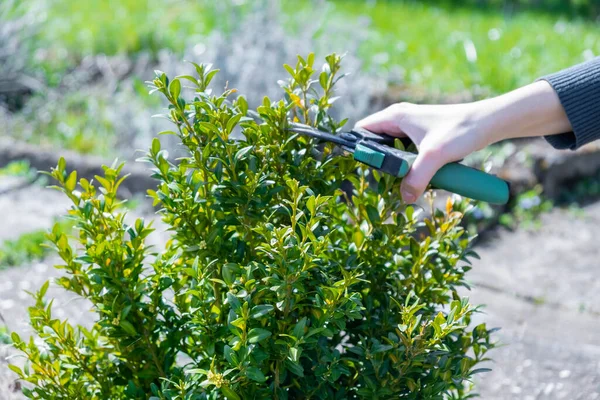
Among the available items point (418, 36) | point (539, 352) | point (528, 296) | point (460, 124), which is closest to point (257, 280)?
point (460, 124)

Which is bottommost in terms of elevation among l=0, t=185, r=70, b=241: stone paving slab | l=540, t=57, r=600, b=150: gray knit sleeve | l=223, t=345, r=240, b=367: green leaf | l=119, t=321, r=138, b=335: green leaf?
l=540, t=57, r=600, b=150: gray knit sleeve

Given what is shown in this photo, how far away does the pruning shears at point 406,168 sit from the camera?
1.49 metres

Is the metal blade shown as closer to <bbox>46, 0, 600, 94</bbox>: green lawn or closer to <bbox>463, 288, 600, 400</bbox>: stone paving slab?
<bbox>463, 288, 600, 400</bbox>: stone paving slab

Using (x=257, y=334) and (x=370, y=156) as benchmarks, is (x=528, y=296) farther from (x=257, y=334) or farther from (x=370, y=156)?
(x=257, y=334)

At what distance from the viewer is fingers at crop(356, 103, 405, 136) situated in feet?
5.30

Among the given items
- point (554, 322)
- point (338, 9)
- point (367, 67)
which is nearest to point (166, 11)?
point (338, 9)

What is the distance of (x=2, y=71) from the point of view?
496cm

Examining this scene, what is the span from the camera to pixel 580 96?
166 cm

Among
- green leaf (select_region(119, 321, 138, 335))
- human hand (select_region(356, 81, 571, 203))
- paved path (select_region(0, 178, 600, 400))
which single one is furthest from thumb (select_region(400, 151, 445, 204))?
paved path (select_region(0, 178, 600, 400))

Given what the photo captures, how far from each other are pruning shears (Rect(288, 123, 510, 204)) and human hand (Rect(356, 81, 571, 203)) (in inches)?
0.9

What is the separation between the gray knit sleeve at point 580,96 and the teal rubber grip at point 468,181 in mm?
299

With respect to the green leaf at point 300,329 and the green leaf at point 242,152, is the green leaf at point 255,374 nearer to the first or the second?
the green leaf at point 300,329

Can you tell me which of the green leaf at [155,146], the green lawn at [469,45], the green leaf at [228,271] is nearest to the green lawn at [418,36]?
the green lawn at [469,45]

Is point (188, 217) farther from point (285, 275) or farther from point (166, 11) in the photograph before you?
point (166, 11)
